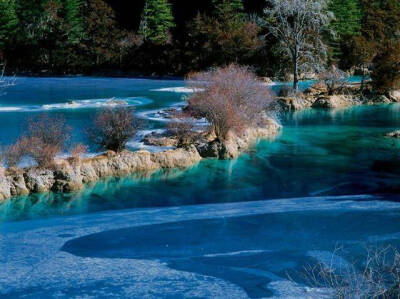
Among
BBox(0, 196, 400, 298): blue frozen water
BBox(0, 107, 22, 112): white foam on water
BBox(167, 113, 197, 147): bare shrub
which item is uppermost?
BBox(0, 107, 22, 112): white foam on water

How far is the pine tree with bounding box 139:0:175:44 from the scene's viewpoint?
6166 centimetres

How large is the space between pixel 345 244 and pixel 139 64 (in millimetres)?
50233

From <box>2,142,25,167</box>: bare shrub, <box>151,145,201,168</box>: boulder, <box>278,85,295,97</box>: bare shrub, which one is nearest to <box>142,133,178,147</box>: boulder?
<box>151,145,201,168</box>: boulder

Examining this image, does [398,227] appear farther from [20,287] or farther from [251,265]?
[20,287]

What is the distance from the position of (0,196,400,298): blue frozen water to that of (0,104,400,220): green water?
2.60 ft

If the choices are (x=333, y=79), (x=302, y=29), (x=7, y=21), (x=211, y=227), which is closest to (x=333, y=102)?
(x=333, y=79)

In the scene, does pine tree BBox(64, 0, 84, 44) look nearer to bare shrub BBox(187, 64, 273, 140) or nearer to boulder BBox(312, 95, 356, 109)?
boulder BBox(312, 95, 356, 109)

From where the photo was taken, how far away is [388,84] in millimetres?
36656

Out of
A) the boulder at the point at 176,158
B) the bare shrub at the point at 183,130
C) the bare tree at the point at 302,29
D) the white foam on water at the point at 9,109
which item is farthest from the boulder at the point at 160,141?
the bare tree at the point at 302,29

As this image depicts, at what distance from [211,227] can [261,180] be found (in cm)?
460

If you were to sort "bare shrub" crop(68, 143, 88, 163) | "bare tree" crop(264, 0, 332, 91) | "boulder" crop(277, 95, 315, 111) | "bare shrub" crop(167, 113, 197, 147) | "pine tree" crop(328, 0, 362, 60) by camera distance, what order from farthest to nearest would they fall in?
"pine tree" crop(328, 0, 362, 60) < "bare tree" crop(264, 0, 332, 91) < "boulder" crop(277, 95, 315, 111) < "bare shrub" crop(167, 113, 197, 147) < "bare shrub" crop(68, 143, 88, 163)

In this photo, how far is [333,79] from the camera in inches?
1387

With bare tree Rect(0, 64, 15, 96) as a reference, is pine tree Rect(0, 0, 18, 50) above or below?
above

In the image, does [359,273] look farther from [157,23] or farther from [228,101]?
[157,23]
